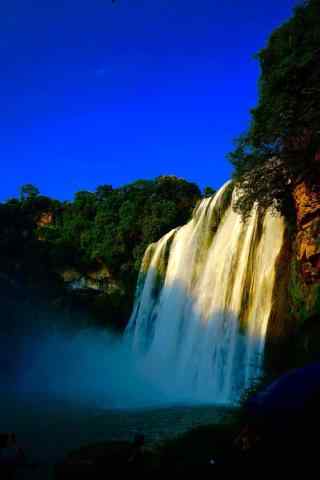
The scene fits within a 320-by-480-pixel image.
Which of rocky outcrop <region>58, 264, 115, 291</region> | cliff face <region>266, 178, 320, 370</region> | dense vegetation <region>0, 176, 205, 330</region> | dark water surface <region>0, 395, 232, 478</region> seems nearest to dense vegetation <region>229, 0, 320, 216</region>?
cliff face <region>266, 178, 320, 370</region>

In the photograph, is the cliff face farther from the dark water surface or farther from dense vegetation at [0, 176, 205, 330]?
dense vegetation at [0, 176, 205, 330]

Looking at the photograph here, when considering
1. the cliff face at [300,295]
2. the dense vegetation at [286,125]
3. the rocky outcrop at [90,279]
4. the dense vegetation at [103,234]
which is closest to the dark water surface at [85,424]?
the cliff face at [300,295]

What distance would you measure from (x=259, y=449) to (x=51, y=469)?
17.5ft

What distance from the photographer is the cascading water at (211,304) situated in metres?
14.3

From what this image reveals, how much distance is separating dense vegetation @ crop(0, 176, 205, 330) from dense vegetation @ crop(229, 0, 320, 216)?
842 inches

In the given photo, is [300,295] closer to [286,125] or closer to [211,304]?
[211,304]

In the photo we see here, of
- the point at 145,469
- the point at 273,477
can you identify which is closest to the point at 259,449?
the point at 273,477

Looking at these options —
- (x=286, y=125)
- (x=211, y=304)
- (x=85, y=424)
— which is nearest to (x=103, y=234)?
(x=211, y=304)

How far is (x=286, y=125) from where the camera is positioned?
13414 mm

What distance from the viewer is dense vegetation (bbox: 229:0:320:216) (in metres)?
13.0

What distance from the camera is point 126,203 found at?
40.9 meters

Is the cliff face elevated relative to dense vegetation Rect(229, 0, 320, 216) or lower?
lower

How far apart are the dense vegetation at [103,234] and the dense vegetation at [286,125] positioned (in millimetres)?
21380

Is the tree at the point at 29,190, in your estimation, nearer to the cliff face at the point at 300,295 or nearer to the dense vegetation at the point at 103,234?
the dense vegetation at the point at 103,234
